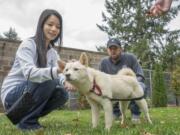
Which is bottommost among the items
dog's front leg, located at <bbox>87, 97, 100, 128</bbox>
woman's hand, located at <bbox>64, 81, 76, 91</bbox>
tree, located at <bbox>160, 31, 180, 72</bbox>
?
dog's front leg, located at <bbox>87, 97, 100, 128</bbox>

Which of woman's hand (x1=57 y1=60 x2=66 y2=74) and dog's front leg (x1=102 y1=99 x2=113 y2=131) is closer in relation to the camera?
woman's hand (x1=57 y1=60 x2=66 y2=74)

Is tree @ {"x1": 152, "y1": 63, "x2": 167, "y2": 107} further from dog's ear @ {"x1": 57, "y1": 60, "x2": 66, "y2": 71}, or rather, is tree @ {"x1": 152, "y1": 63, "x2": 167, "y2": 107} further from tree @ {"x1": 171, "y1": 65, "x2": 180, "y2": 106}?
dog's ear @ {"x1": 57, "y1": 60, "x2": 66, "y2": 71}

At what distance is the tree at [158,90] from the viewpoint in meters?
16.2

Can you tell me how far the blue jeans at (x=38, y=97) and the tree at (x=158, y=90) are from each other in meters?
11.4

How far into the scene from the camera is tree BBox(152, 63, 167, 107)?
16241 millimetres

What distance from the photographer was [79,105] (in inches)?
576

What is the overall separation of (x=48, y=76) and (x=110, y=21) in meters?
35.3

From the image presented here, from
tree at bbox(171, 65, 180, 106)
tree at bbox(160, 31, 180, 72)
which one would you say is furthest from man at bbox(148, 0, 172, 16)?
tree at bbox(160, 31, 180, 72)

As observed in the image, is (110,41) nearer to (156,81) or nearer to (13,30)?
(156,81)

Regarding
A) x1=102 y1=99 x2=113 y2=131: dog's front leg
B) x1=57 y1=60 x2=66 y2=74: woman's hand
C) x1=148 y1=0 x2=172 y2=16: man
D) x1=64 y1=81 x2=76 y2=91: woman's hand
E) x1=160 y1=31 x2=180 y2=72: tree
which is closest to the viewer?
x1=148 y1=0 x2=172 y2=16: man

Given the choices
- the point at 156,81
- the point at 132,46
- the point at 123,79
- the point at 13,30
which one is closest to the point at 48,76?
the point at 123,79

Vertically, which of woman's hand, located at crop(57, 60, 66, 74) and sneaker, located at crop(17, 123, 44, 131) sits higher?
woman's hand, located at crop(57, 60, 66, 74)

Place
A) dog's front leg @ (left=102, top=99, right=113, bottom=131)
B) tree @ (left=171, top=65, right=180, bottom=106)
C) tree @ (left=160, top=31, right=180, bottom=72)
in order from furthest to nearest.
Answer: tree @ (left=160, top=31, right=180, bottom=72), tree @ (left=171, top=65, right=180, bottom=106), dog's front leg @ (left=102, top=99, right=113, bottom=131)

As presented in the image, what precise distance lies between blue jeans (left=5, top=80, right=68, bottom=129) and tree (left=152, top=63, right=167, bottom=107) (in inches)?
450
